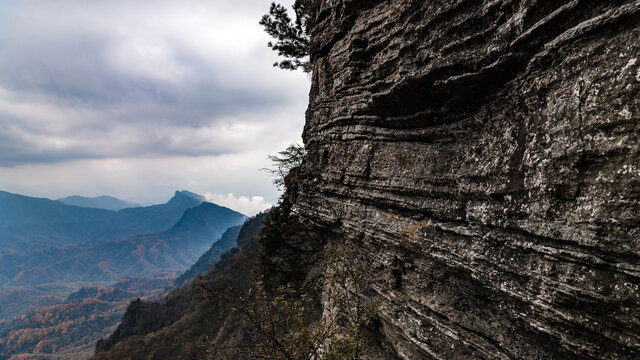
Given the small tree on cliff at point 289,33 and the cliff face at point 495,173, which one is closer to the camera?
the cliff face at point 495,173

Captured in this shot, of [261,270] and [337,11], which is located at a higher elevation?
[337,11]

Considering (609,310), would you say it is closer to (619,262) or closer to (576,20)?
Result: (619,262)

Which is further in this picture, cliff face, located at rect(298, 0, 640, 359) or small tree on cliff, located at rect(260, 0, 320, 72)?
small tree on cliff, located at rect(260, 0, 320, 72)

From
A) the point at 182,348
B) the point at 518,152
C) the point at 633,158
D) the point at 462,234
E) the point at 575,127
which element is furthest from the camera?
the point at 182,348

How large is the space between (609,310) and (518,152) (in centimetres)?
322

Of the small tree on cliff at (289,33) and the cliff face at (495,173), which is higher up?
the small tree on cliff at (289,33)

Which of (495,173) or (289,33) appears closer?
(495,173)

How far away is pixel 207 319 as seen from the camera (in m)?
64.8

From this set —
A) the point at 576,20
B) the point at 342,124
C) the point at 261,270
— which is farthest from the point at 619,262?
the point at 261,270

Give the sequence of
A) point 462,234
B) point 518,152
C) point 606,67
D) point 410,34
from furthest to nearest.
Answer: point 410,34 < point 462,234 < point 518,152 < point 606,67

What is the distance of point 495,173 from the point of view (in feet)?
21.7

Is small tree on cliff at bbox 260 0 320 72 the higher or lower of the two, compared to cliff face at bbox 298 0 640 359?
higher

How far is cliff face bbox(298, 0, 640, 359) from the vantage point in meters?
4.74

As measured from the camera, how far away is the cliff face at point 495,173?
15.6 ft
